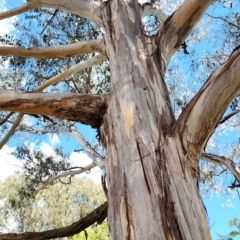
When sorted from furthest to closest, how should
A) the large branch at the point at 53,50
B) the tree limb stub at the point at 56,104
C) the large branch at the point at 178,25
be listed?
the large branch at the point at 53,50 < the large branch at the point at 178,25 < the tree limb stub at the point at 56,104

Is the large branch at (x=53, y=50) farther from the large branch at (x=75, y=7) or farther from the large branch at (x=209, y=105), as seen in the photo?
the large branch at (x=209, y=105)

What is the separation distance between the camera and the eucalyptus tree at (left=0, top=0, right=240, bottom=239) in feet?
3.91

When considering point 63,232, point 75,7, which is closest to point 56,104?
point 63,232

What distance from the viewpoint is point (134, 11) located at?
2326 millimetres

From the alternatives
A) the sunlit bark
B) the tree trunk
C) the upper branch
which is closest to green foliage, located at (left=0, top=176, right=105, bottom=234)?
the upper branch

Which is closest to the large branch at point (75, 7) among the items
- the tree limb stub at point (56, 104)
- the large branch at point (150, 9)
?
the large branch at point (150, 9)

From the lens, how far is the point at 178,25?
78.7 inches

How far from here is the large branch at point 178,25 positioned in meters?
1.92

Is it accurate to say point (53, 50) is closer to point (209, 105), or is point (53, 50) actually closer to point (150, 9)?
point (209, 105)

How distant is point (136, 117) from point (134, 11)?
42.5 inches

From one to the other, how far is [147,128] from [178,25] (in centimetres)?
82

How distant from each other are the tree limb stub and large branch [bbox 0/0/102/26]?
3.80 feet

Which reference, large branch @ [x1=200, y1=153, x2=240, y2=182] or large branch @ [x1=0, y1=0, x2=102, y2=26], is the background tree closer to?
large branch @ [x1=200, y1=153, x2=240, y2=182]

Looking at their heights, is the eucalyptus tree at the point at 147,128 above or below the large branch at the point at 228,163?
below
